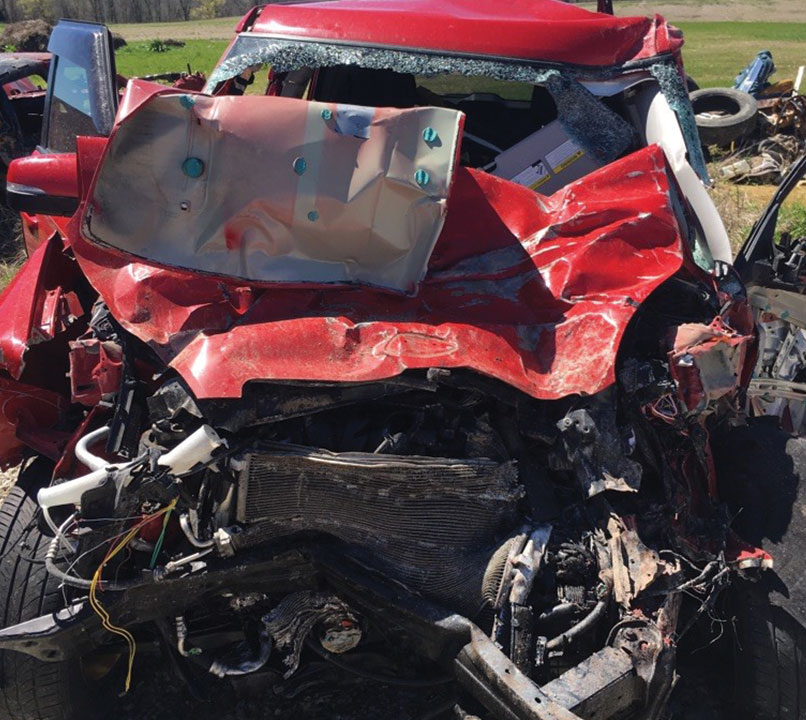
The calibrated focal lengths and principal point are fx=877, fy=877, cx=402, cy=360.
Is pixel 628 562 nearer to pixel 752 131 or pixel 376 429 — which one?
pixel 376 429

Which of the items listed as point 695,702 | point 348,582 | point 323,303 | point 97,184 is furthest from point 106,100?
point 695,702

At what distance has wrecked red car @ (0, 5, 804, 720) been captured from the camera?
2.43 m

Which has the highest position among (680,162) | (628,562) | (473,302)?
(680,162)

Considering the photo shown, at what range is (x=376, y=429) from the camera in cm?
256

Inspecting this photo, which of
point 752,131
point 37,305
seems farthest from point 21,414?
point 752,131

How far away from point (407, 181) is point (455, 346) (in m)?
0.54

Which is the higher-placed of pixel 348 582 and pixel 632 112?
pixel 632 112

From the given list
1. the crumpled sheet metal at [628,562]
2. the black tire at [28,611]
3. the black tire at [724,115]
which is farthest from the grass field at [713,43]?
the crumpled sheet metal at [628,562]

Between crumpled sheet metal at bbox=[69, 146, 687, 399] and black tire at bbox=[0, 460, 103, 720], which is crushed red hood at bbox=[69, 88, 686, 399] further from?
black tire at bbox=[0, 460, 103, 720]

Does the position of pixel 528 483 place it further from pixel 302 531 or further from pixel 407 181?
pixel 407 181

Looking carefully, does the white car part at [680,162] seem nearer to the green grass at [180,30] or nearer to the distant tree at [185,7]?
the green grass at [180,30]

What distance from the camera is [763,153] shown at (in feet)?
34.1

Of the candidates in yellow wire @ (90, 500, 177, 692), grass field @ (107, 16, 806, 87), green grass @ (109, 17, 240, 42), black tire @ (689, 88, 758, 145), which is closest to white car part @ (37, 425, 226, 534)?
yellow wire @ (90, 500, 177, 692)

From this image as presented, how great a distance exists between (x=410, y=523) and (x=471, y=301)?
0.72 meters
